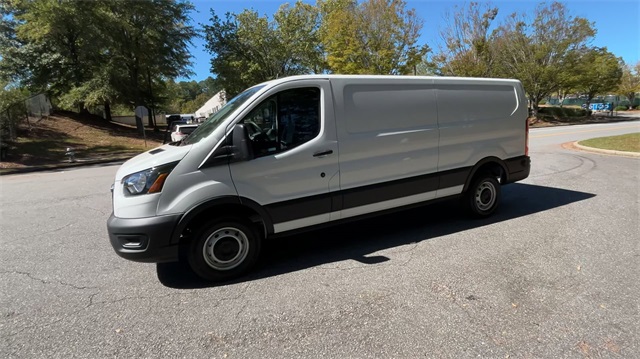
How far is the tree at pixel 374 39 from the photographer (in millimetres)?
29234

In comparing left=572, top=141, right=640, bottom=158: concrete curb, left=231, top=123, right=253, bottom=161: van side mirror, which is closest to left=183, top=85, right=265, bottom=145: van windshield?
left=231, top=123, right=253, bottom=161: van side mirror

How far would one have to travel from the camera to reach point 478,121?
524 centimetres

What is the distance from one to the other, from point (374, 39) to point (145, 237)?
29.0m

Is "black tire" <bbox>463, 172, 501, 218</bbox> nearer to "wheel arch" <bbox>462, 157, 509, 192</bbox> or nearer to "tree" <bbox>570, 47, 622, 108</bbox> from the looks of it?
"wheel arch" <bbox>462, 157, 509, 192</bbox>

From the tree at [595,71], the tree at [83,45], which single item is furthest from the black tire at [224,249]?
the tree at [595,71]

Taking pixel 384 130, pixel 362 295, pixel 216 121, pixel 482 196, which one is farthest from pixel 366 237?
pixel 216 121

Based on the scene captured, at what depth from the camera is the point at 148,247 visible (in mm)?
3484

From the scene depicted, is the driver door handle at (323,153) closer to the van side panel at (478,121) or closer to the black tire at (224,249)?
the black tire at (224,249)

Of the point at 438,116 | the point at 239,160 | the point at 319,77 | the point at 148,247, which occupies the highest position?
the point at 319,77

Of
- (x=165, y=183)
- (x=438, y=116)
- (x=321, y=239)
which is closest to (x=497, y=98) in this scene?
(x=438, y=116)

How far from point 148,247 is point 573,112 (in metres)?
50.3

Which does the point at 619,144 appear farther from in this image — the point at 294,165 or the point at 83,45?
the point at 83,45

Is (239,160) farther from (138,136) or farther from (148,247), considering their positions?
(138,136)

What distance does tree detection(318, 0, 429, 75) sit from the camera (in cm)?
2923
